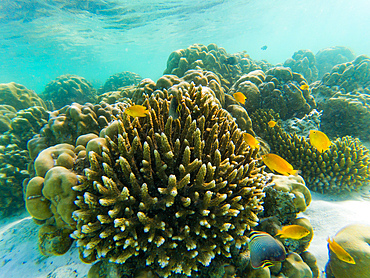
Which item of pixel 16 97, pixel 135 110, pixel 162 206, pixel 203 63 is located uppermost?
pixel 203 63

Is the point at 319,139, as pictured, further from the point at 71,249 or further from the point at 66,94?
the point at 66,94

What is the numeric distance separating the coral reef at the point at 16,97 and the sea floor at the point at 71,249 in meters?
7.41

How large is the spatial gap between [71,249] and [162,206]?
219cm

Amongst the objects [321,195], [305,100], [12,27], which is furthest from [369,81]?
[12,27]

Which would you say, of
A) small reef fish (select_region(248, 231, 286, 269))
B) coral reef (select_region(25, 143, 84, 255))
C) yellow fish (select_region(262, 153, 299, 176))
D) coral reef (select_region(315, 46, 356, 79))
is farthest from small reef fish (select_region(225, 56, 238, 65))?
coral reef (select_region(315, 46, 356, 79))

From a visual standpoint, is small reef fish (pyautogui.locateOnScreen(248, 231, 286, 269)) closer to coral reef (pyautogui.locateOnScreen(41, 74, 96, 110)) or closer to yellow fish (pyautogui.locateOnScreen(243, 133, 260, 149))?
yellow fish (pyautogui.locateOnScreen(243, 133, 260, 149))

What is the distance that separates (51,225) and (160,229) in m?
2.07

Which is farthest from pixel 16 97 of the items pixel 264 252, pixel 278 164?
pixel 264 252

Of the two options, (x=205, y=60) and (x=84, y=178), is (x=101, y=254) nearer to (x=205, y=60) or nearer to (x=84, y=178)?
(x=84, y=178)

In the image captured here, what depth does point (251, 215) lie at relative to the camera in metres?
2.54

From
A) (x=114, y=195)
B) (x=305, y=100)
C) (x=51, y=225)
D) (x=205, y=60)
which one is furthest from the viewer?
(x=205, y=60)

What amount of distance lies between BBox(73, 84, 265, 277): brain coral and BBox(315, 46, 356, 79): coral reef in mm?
22628

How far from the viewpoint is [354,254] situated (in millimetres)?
2451

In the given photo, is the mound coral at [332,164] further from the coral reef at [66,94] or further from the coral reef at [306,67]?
the coral reef at [66,94]
